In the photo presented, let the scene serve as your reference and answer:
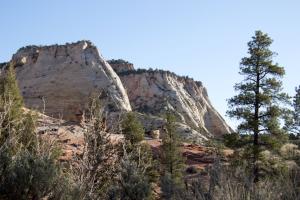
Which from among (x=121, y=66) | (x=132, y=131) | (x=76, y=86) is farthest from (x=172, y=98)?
(x=132, y=131)

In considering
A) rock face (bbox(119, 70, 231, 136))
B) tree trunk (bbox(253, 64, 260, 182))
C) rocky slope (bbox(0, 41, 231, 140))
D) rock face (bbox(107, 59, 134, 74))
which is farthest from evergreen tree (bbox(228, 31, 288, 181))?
rock face (bbox(107, 59, 134, 74))

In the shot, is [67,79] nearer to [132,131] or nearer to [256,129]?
[132,131]

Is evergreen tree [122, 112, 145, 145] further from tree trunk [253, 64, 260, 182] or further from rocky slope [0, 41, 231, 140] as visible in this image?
rocky slope [0, 41, 231, 140]

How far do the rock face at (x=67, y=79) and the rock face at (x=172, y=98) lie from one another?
15813 mm

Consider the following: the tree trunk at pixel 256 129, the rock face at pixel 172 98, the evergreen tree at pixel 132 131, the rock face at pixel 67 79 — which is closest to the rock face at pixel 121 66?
the rock face at pixel 172 98

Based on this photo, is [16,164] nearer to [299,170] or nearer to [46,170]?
[46,170]

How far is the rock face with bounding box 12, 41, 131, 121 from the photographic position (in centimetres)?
6688

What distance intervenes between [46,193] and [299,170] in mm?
9778

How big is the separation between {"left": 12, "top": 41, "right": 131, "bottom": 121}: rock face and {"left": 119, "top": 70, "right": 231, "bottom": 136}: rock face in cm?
1581

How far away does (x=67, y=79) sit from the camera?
→ 70.5 meters

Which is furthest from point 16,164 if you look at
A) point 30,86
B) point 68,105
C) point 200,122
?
point 200,122

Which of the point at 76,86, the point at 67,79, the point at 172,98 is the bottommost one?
Result: the point at 76,86

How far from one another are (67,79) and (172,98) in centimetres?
2933

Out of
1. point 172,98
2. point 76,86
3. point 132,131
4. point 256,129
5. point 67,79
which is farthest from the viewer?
point 172,98
